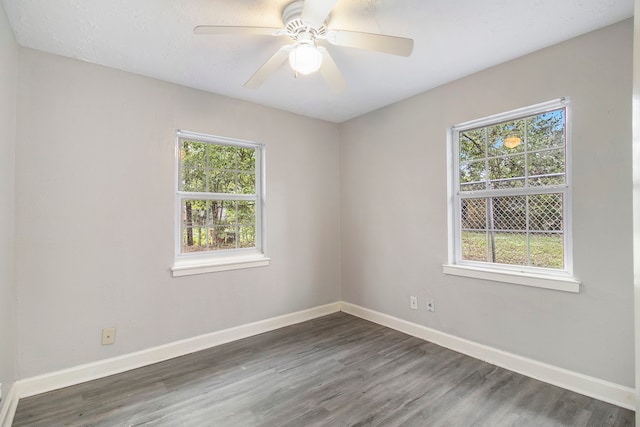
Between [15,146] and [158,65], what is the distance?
3.61ft

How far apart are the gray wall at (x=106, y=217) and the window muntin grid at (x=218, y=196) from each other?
0.50 feet

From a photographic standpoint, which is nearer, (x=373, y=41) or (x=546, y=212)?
(x=373, y=41)

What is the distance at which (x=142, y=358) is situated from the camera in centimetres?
249

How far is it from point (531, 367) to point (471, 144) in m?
1.84

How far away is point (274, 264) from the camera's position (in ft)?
11.0

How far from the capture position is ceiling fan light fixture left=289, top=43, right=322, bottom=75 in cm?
175

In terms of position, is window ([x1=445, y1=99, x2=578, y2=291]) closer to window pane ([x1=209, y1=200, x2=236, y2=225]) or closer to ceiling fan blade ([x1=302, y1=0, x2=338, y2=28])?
ceiling fan blade ([x1=302, y1=0, x2=338, y2=28])

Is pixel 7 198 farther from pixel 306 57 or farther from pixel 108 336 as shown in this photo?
pixel 306 57

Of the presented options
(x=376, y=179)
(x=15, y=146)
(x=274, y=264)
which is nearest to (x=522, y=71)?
(x=376, y=179)

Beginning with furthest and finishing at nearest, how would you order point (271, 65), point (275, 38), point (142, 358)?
point (142, 358), point (275, 38), point (271, 65)

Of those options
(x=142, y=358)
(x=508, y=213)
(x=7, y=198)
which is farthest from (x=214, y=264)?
(x=508, y=213)

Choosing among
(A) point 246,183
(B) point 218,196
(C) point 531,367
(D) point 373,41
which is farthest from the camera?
(A) point 246,183

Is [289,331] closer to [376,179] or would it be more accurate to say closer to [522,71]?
[376,179]

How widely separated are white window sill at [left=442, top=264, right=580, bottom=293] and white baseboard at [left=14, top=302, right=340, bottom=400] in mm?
1774
